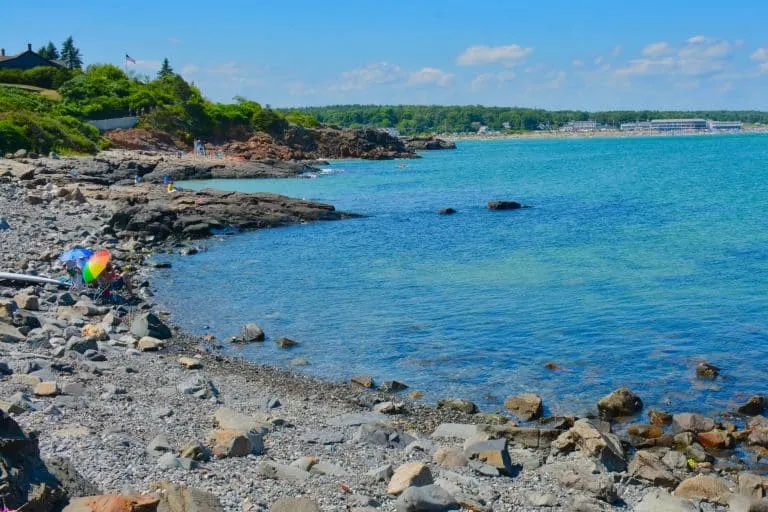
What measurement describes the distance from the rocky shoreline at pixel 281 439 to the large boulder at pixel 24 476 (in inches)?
0.9

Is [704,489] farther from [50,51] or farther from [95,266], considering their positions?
[50,51]

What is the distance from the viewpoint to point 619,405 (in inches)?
647

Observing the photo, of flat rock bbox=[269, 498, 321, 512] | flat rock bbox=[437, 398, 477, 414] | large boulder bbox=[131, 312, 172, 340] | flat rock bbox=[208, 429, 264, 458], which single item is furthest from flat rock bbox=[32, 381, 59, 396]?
flat rock bbox=[437, 398, 477, 414]

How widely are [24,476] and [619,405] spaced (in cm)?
1193

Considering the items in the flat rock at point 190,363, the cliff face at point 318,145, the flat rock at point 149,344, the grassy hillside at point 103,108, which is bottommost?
the flat rock at point 190,363

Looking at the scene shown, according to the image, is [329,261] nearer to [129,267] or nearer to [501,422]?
[129,267]

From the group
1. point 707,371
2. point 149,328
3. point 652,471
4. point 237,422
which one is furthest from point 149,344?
point 707,371

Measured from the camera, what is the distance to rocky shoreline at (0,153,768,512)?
10.0 m

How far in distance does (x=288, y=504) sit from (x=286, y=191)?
5818 cm

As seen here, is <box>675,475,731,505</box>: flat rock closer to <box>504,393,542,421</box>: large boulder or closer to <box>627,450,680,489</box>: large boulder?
<box>627,450,680,489</box>: large boulder

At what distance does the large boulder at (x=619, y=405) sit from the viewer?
16388 mm

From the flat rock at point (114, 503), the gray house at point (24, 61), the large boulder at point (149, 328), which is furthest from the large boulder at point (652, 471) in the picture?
the gray house at point (24, 61)

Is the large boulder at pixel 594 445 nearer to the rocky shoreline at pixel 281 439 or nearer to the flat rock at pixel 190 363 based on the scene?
the rocky shoreline at pixel 281 439

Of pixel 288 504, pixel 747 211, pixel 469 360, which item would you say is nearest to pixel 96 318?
pixel 469 360
